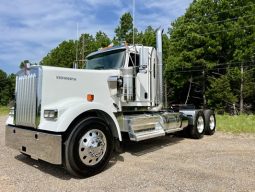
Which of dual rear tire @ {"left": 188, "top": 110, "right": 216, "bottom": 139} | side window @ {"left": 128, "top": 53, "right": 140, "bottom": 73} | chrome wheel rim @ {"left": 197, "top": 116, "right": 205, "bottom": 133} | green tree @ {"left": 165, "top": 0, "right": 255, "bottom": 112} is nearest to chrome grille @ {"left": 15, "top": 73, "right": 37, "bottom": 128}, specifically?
side window @ {"left": 128, "top": 53, "right": 140, "bottom": 73}

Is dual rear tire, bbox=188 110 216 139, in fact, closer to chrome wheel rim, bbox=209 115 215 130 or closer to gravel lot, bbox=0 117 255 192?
chrome wheel rim, bbox=209 115 215 130

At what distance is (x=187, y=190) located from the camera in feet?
14.5

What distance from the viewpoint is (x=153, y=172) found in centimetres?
534

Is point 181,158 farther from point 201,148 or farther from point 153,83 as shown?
point 153,83

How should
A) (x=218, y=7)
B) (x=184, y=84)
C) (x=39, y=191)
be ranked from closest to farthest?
(x=39, y=191), (x=218, y=7), (x=184, y=84)

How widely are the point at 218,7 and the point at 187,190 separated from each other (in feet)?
103

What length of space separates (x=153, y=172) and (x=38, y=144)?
2113mm

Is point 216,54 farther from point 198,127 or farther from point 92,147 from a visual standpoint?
point 92,147

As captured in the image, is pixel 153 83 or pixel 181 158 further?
pixel 153 83

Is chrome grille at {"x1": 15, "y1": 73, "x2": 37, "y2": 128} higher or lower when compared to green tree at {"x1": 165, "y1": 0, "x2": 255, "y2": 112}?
lower

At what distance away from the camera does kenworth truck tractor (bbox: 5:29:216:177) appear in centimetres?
493

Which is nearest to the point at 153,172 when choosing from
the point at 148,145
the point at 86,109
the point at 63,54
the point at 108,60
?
the point at 86,109

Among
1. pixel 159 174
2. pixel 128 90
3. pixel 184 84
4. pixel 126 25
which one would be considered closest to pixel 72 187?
pixel 159 174

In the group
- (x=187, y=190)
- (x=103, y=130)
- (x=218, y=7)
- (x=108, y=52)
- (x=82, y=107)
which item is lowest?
(x=187, y=190)
